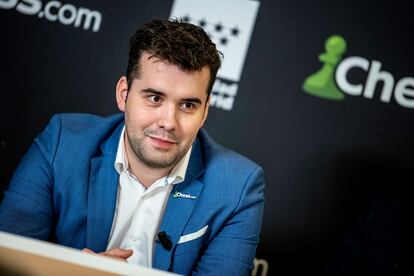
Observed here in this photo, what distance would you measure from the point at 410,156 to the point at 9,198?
7.06 ft

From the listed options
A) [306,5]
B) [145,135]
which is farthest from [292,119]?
[145,135]

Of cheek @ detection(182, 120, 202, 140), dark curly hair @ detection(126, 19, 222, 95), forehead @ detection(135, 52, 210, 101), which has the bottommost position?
cheek @ detection(182, 120, 202, 140)

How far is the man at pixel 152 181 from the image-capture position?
1683mm

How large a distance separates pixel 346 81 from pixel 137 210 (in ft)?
5.11

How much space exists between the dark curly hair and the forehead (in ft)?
0.05

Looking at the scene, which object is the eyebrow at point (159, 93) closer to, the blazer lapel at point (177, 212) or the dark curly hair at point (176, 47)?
the dark curly hair at point (176, 47)

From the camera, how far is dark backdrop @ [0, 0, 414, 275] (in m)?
2.78

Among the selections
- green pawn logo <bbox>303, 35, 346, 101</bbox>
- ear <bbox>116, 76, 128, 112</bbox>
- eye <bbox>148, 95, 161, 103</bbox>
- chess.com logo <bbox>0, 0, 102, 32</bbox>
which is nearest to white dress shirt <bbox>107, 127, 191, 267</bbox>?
ear <bbox>116, 76, 128, 112</bbox>

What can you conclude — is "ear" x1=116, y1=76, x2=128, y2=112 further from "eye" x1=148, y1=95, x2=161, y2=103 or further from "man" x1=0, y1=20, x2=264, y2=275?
"eye" x1=148, y1=95, x2=161, y2=103

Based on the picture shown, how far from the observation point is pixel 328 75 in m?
2.79

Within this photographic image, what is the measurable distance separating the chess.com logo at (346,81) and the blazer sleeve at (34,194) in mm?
1557

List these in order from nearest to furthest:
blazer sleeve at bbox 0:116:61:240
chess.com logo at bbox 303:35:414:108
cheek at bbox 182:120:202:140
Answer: blazer sleeve at bbox 0:116:61:240, cheek at bbox 182:120:202:140, chess.com logo at bbox 303:35:414:108

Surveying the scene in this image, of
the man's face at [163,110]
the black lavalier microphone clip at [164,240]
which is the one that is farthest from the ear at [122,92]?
the black lavalier microphone clip at [164,240]

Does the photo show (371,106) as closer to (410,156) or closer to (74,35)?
(410,156)
